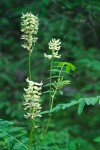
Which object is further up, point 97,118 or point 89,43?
point 89,43

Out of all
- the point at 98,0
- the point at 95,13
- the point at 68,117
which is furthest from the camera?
the point at 68,117

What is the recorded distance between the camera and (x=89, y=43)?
781cm

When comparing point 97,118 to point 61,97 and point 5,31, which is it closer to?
point 61,97

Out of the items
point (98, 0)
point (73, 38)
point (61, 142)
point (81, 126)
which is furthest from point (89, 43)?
point (61, 142)

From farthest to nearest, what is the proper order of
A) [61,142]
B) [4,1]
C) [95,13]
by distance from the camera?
[4,1], [95,13], [61,142]

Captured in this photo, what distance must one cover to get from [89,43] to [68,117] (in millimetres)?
1564

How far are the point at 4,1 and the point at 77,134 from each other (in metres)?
3.78

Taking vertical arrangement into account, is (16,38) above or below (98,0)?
above

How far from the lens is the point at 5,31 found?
9539 mm

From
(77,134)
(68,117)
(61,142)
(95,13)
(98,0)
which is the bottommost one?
(61,142)

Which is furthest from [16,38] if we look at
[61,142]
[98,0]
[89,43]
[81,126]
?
[61,142]

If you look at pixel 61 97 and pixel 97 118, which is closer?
pixel 97 118

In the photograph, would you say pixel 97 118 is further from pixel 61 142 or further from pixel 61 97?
pixel 61 142

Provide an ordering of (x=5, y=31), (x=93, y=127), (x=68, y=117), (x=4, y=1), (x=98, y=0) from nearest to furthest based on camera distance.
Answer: (x=98, y=0), (x=93, y=127), (x=68, y=117), (x=4, y=1), (x=5, y=31)
